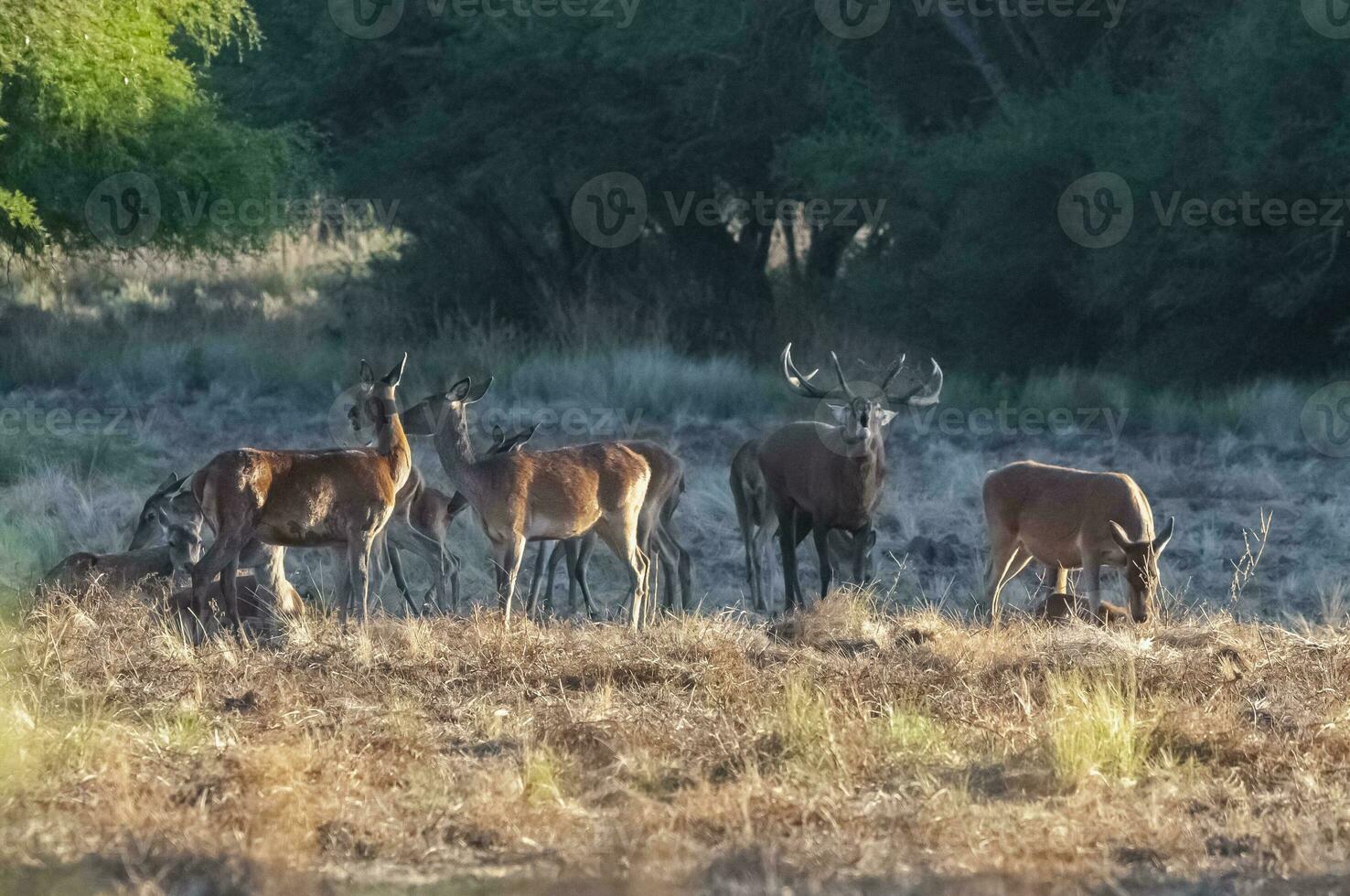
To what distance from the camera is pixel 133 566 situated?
12898mm

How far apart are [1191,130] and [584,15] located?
9.12m

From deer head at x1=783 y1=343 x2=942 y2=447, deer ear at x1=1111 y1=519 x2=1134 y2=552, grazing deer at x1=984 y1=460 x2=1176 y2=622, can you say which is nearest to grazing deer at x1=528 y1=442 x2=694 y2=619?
deer head at x1=783 y1=343 x2=942 y2=447

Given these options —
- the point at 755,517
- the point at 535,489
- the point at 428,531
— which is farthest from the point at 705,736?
the point at 755,517

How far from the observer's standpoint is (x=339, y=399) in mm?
22156

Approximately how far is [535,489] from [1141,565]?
4.12m

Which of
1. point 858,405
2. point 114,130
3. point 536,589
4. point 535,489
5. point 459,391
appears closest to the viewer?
point 535,489

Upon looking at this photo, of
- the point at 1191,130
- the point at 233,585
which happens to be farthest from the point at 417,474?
the point at 1191,130

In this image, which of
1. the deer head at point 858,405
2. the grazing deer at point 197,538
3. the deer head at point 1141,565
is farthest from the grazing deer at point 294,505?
the deer head at point 1141,565

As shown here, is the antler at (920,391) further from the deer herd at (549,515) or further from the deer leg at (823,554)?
the deer leg at (823,554)

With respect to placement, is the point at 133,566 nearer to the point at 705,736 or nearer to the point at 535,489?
the point at 535,489

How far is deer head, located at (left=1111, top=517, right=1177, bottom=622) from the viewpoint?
12.2 m

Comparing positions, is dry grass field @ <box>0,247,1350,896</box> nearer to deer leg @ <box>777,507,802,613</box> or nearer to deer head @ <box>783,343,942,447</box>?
deer leg @ <box>777,507,802,613</box>

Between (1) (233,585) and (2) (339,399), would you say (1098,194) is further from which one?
(1) (233,585)

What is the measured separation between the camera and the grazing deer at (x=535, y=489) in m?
12.7
